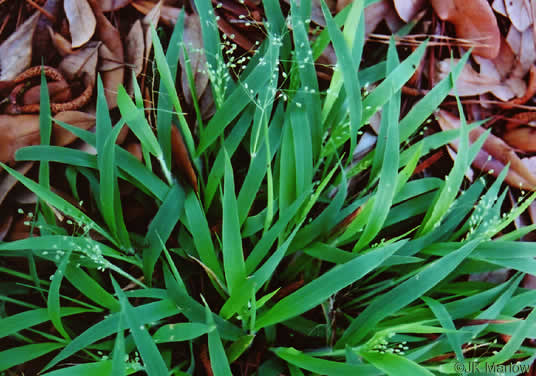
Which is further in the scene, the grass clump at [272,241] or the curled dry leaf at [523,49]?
the curled dry leaf at [523,49]

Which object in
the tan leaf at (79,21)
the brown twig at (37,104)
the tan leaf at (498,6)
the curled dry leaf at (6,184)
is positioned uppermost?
the tan leaf at (498,6)

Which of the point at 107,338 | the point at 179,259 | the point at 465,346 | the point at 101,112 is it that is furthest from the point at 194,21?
the point at 465,346

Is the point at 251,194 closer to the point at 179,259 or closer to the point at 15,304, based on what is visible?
the point at 179,259

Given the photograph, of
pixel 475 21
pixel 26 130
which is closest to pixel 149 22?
pixel 26 130

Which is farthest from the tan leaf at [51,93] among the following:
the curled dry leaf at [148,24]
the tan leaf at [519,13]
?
the tan leaf at [519,13]

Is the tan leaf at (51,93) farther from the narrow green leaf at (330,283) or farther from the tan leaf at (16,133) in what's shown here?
the narrow green leaf at (330,283)

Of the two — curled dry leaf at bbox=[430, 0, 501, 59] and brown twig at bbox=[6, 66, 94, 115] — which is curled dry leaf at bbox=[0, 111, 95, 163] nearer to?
brown twig at bbox=[6, 66, 94, 115]

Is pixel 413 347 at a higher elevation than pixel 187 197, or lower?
lower
